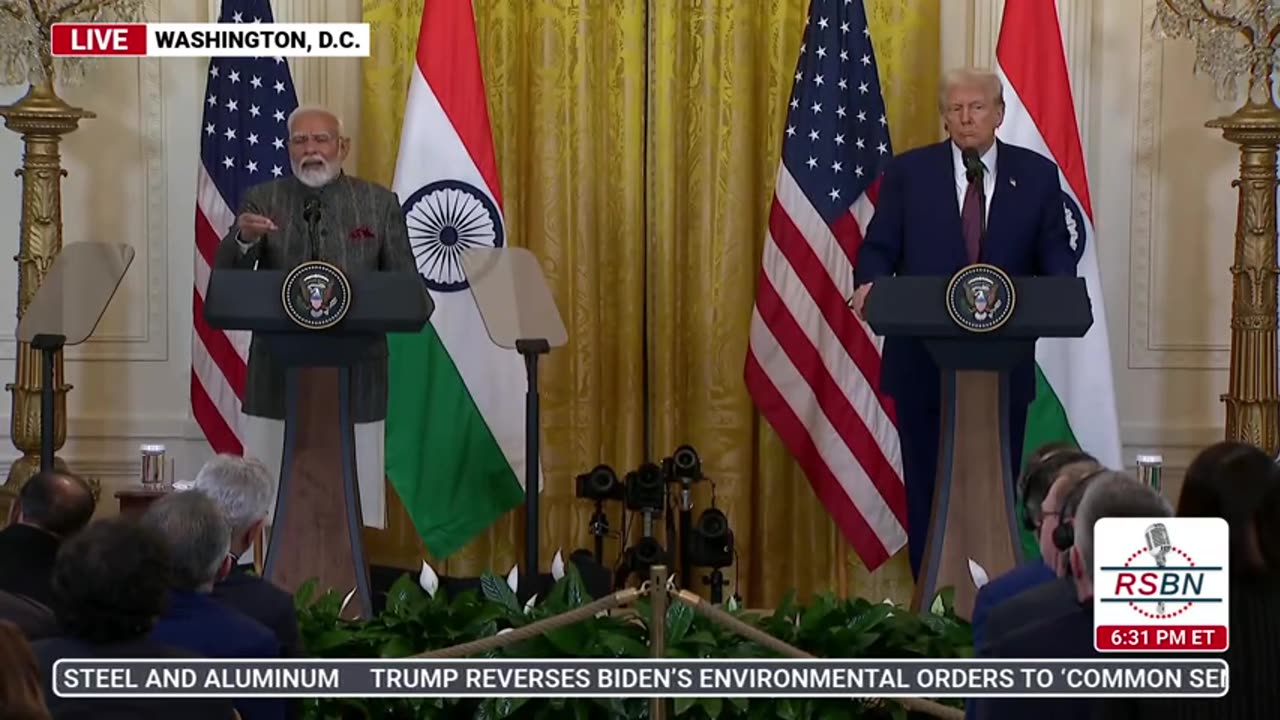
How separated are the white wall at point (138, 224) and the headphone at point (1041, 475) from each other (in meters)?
3.76

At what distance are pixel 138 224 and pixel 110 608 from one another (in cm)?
448

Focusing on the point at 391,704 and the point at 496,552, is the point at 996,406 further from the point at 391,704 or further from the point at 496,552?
the point at 496,552

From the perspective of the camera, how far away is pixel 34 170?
6309 mm

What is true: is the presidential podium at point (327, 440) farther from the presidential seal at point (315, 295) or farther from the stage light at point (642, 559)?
the stage light at point (642, 559)

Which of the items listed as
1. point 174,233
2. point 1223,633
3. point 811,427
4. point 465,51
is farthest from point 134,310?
point 1223,633

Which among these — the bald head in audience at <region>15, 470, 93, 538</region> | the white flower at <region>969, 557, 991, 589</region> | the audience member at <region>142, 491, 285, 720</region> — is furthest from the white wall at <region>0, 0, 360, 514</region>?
the audience member at <region>142, 491, 285, 720</region>

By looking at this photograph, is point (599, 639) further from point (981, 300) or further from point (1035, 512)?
point (981, 300)

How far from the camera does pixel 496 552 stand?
6961 millimetres

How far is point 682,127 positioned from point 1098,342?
1.76m

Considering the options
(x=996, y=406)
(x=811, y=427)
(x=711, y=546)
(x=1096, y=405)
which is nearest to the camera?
(x=996, y=406)

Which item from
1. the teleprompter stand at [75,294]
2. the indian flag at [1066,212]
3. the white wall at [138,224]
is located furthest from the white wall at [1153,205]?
the teleprompter stand at [75,294]

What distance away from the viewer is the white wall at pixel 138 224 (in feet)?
22.6

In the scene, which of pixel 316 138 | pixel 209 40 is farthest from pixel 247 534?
pixel 209 40

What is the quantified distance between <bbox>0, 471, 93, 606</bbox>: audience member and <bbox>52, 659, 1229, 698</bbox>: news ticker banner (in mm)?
725
